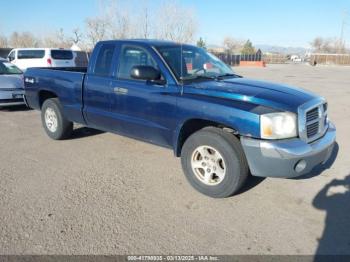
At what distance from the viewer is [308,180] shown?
15.4 feet

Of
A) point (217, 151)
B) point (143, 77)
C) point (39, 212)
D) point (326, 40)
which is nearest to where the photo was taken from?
point (39, 212)

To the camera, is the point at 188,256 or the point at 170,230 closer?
the point at 188,256

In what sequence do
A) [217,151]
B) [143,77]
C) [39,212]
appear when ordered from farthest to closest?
[143,77], [217,151], [39,212]

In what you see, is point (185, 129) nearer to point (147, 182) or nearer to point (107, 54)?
point (147, 182)

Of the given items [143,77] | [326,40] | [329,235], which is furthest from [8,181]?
[326,40]

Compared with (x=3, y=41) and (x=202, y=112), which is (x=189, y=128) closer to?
(x=202, y=112)

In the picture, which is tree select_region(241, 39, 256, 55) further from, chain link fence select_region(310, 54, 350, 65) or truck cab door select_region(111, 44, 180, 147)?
truck cab door select_region(111, 44, 180, 147)

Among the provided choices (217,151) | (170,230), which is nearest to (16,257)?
(170,230)

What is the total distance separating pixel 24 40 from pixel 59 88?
74073 millimetres

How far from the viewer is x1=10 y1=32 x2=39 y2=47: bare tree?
68.3 meters

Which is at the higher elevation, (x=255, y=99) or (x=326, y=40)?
(x=326, y=40)

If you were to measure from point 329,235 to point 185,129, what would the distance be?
2042 mm

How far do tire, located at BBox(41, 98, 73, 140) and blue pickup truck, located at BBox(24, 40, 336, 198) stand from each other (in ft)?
1.30

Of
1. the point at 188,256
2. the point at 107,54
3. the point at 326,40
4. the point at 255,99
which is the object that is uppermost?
the point at 326,40
